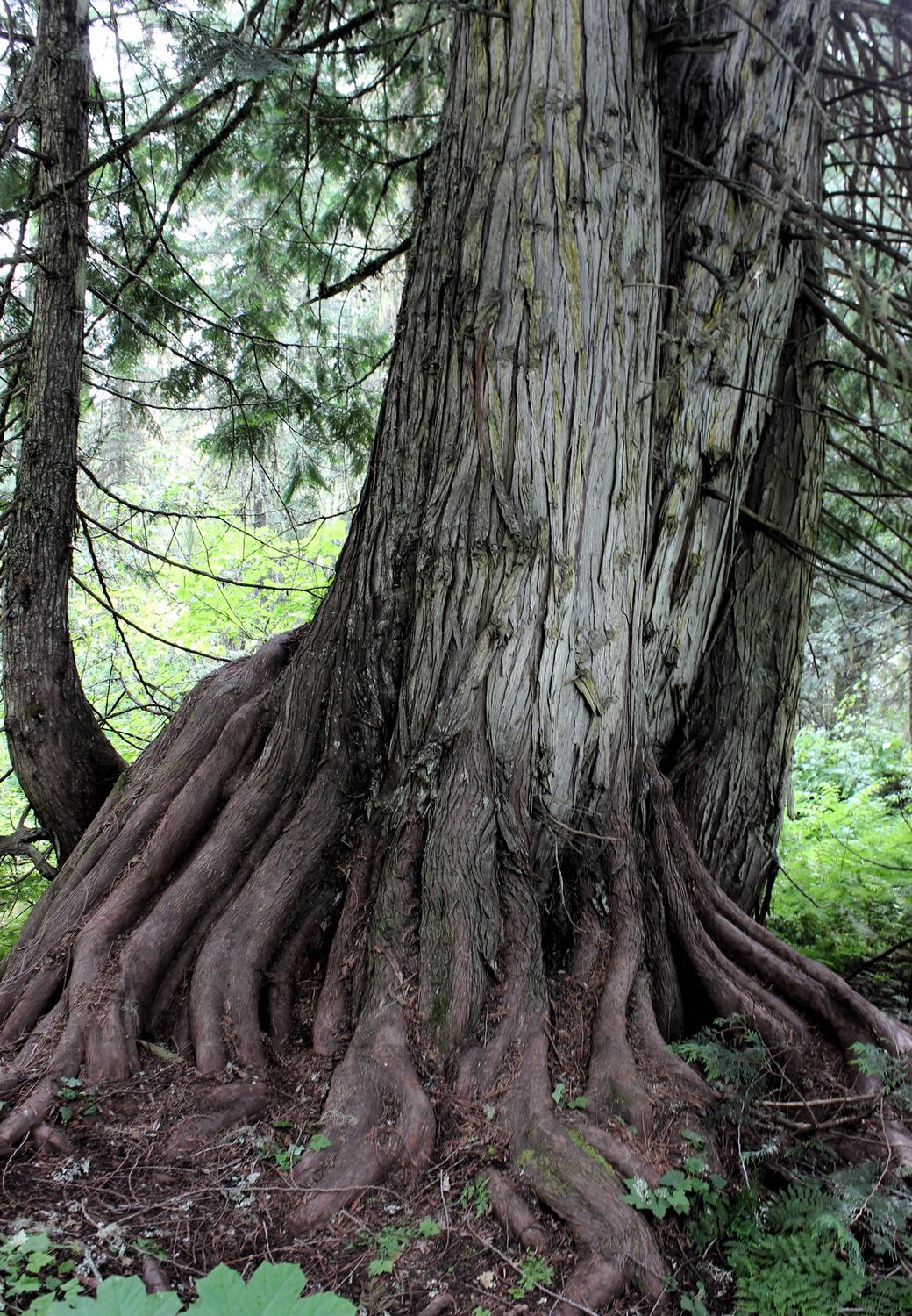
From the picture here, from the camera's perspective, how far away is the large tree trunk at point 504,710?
116 inches

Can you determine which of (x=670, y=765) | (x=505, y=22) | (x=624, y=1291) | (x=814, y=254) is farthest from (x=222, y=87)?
(x=624, y=1291)

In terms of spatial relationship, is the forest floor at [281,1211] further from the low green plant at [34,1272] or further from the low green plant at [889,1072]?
the low green plant at [889,1072]

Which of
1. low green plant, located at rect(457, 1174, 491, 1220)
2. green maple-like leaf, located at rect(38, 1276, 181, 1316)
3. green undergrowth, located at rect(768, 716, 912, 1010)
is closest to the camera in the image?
green maple-like leaf, located at rect(38, 1276, 181, 1316)

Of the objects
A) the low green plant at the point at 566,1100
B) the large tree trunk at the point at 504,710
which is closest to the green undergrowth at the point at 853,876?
the large tree trunk at the point at 504,710

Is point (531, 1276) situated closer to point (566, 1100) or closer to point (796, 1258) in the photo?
point (566, 1100)

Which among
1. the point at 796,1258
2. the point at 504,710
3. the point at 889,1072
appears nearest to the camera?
the point at 796,1258

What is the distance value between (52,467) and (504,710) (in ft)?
8.16

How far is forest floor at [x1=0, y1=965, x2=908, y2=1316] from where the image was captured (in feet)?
7.02

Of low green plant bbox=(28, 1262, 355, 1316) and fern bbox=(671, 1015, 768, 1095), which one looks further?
fern bbox=(671, 1015, 768, 1095)

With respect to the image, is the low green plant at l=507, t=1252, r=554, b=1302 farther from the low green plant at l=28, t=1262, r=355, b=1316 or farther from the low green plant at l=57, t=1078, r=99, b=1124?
the low green plant at l=57, t=1078, r=99, b=1124

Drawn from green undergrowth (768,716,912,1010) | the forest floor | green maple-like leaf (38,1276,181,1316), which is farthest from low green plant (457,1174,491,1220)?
green undergrowth (768,716,912,1010)

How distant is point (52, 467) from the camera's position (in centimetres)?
399

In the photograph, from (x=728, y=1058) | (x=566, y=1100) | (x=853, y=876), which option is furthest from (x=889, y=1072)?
(x=853, y=876)

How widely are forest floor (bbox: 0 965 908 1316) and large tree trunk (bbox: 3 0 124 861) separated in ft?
5.86
